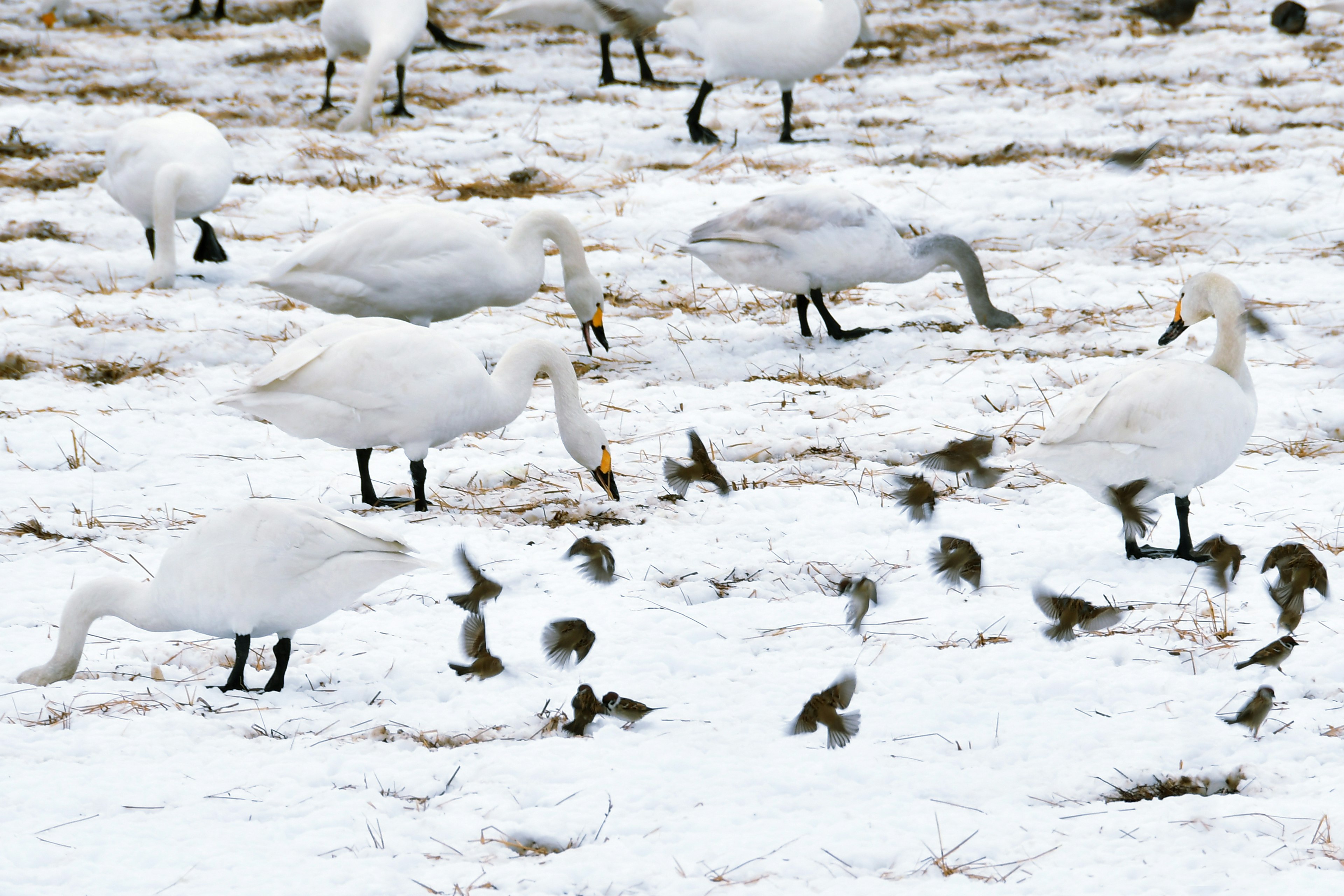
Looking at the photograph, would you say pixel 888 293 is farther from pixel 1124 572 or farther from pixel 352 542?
pixel 352 542

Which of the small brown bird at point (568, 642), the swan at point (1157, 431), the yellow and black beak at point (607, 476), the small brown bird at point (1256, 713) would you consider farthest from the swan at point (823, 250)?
the small brown bird at point (1256, 713)

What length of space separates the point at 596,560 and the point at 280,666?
3.86 feet

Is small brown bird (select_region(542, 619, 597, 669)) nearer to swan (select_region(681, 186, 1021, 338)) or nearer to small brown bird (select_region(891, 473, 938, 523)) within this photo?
small brown bird (select_region(891, 473, 938, 523))

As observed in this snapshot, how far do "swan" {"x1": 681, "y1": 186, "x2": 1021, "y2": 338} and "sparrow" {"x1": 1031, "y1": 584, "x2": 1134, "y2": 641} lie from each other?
3428 millimetres

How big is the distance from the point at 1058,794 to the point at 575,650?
147 cm

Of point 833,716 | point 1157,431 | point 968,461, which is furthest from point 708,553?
point 1157,431

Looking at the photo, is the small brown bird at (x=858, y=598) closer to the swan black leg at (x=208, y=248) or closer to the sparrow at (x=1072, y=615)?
the sparrow at (x=1072, y=615)

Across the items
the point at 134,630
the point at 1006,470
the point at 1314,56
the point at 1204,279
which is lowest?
the point at 134,630

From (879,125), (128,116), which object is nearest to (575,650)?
(879,125)

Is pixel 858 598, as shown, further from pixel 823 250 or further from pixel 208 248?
pixel 208 248

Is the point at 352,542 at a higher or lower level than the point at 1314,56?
lower

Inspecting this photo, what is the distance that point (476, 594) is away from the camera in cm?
420

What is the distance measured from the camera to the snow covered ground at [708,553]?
9.53ft

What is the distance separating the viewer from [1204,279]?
4.82 meters
